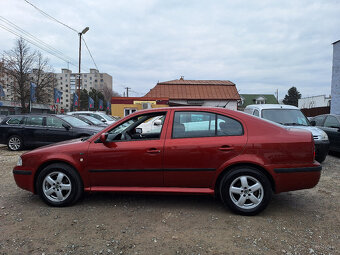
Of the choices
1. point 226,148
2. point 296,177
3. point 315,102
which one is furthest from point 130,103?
point 315,102

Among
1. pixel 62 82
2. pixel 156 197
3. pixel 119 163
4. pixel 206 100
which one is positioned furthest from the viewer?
pixel 62 82

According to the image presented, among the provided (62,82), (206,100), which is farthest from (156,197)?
(62,82)

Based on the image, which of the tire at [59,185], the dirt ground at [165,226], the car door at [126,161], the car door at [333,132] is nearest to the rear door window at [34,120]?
the dirt ground at [165,226]

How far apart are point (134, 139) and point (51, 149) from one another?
4.21 ft

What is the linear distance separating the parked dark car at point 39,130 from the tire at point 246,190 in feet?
19.3

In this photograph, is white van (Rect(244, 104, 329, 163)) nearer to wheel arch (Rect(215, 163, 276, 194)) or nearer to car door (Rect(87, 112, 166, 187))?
wheel arch (Rect(215, 163, 276, 194))

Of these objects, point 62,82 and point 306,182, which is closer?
point 306,182

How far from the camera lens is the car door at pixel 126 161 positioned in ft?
11.1

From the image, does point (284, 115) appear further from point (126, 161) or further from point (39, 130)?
point (39, 130)

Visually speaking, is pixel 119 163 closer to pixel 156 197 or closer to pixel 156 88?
pixel 156 197

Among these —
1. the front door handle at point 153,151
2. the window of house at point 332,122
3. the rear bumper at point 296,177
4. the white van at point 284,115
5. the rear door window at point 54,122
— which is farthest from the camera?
the rear door window at point 54,122

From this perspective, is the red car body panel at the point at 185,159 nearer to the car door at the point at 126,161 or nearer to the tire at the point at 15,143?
the car door at the point at 126,161

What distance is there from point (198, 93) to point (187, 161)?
2912cm

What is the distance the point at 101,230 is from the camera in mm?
2965
